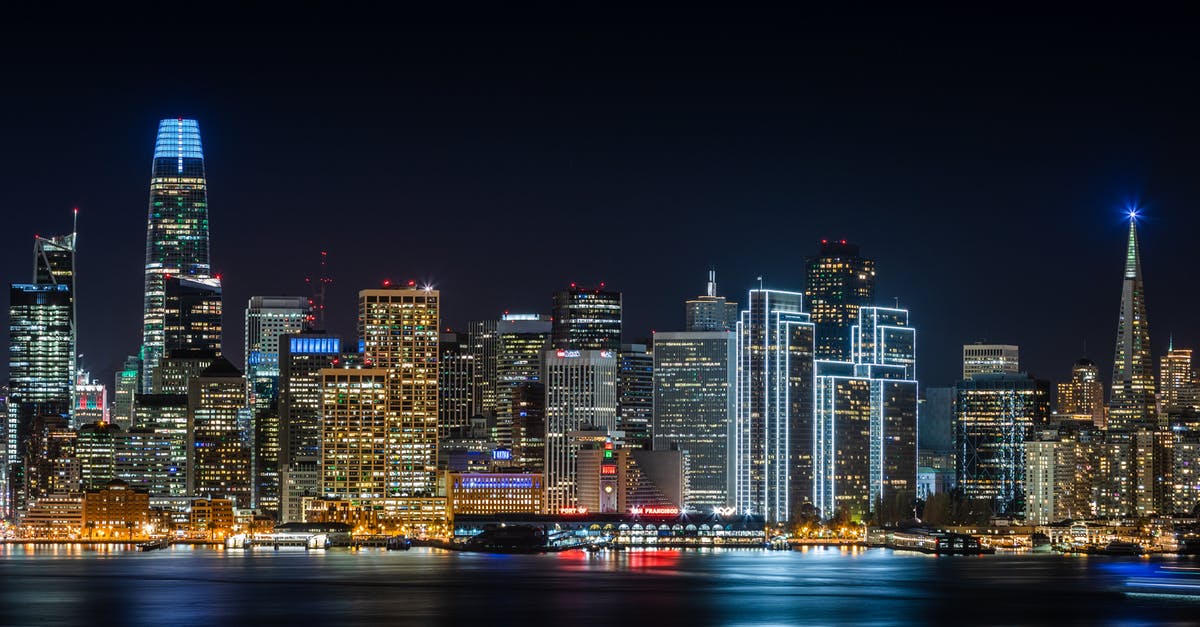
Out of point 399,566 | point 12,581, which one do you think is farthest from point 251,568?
point 12,581

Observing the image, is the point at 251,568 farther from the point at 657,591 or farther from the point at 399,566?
the point at 657,591

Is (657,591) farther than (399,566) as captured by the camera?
No

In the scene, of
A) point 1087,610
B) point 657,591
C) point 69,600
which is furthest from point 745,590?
point 69,600

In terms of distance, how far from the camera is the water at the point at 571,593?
10938 centimetres

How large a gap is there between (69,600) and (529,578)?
124 ft

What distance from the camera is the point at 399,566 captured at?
173m

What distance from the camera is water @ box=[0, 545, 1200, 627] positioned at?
10938 centimetres

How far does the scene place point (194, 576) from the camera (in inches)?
6053

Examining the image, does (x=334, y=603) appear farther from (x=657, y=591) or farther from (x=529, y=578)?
(x=529, y=578)

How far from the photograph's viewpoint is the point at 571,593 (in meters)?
130

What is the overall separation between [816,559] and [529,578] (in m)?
51.6

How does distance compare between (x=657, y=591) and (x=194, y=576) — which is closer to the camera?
(x=657, y=591)

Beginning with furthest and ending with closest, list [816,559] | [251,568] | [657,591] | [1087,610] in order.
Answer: [816,559]
[251,568]
[657,591]
[1087,610]

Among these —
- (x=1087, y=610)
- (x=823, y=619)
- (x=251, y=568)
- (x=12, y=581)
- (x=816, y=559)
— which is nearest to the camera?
(x=823, y=619)
